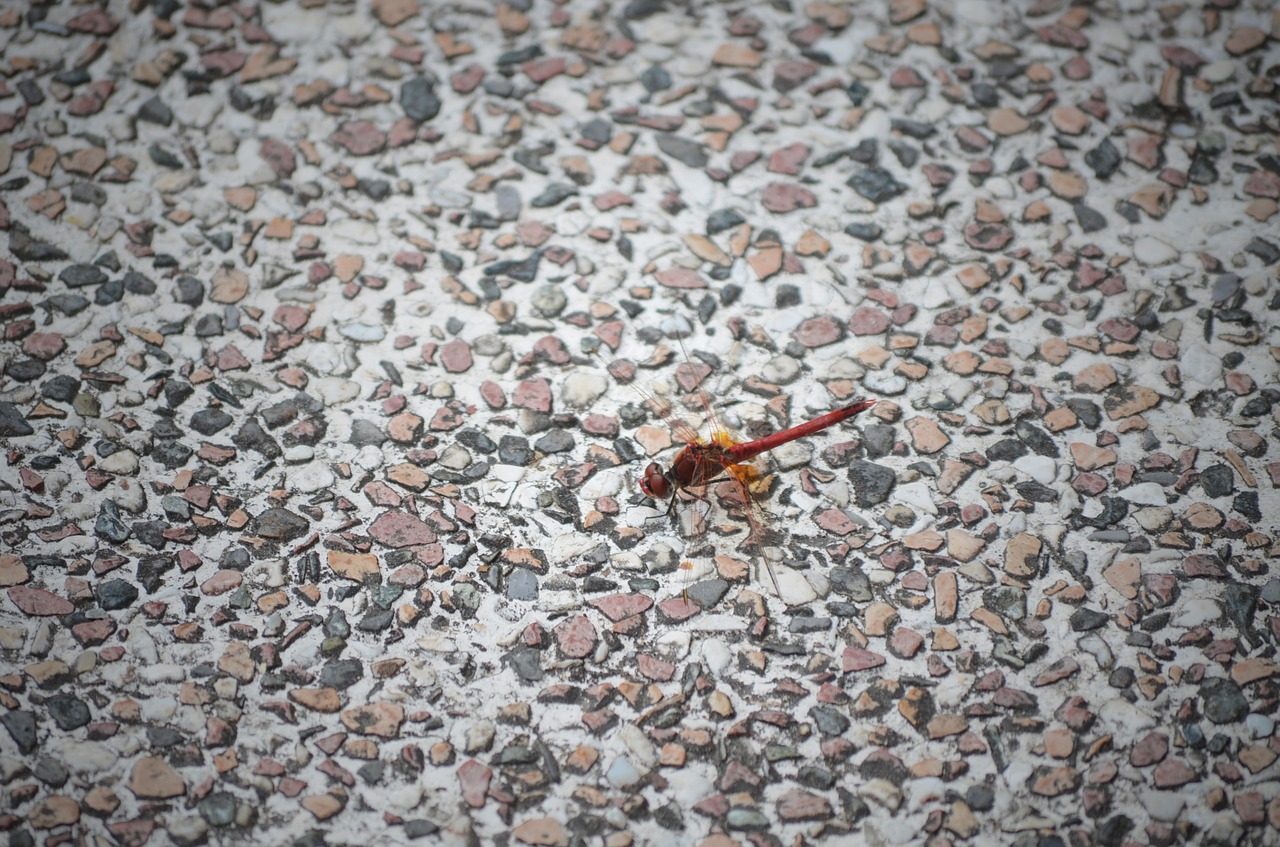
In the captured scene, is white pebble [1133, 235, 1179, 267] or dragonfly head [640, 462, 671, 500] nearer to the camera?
dragonfly head [640, 462, 671, 500]

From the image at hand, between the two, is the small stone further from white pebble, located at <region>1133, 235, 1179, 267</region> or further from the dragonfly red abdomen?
white pebble, located at <region>1133, 235, 1179, 267</region>

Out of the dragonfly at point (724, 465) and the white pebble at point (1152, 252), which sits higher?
the white pebble at point (1152, 252)

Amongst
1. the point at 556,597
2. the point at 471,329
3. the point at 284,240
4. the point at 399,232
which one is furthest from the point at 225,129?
the point at 556,597

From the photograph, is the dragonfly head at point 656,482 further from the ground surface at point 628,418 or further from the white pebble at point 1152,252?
the white pebble at point 1152,252

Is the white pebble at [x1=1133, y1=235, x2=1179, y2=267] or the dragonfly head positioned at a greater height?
the white pebble at [x1=1133, y1=235, x2=1179, y2=267]

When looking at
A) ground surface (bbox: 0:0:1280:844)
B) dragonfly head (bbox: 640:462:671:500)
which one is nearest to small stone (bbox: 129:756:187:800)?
ground surface (bbox: 0:0:1280:844)

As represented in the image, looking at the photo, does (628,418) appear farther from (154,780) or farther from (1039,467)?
(154,780)

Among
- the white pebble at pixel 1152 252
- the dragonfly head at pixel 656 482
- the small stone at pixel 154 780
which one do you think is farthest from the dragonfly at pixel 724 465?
the small stone at pixel 154 780

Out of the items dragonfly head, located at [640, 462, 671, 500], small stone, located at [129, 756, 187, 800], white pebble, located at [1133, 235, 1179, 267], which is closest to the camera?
small stone, located at [129, 756, 187, 800]

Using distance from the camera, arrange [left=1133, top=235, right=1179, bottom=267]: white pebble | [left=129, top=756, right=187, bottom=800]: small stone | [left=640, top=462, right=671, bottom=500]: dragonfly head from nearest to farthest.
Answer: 1. [left=129, top=756, right=187, bottom=800]: small stone
2. [left=640, top=462, right=671, bottom=500]: dragonfly head
3. [left=1133, top=235, right=1179, bottom=267]: white pebble
